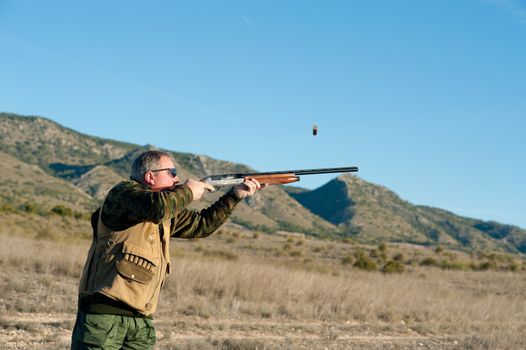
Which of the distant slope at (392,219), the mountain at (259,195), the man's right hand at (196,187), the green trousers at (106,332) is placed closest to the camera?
the green trousers at (106,332)

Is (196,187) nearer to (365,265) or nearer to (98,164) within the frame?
(365,265)

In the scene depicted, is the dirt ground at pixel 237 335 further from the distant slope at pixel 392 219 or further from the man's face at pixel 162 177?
the distant slope at pixel 392 219

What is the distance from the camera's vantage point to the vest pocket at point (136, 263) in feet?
14.1

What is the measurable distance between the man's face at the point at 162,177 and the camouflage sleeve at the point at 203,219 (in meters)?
0.50

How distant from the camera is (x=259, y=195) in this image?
11175cm

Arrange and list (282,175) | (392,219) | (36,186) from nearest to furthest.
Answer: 1. (282,175)
2. (36,186)
3. (392,219)

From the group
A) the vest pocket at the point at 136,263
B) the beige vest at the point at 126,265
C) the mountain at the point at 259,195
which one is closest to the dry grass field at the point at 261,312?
the beige vest at the point at 126,265

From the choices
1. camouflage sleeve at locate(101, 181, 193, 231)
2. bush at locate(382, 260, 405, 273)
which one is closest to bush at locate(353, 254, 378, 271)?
bush at locate(382, 260, 405, 273)

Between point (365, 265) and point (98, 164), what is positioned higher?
point (98, 164)

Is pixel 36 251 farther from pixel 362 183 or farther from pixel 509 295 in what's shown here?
pixel 362 183

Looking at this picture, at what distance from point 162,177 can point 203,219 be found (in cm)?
72

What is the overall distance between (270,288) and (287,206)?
96.5 meters

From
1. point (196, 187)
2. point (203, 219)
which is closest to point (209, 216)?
point (203, 219)

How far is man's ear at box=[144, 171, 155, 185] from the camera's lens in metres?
4.61
